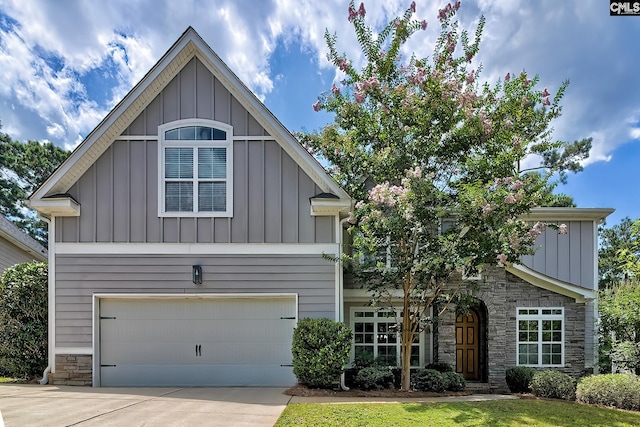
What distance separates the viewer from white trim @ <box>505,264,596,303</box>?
9.84 m

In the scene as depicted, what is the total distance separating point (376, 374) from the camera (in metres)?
8.43

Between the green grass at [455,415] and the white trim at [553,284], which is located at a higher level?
the white trim at [553,284]

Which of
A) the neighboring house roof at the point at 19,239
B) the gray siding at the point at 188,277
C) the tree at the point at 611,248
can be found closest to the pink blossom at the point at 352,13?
the gray siding at the point at 188,277

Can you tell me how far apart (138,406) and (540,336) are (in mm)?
9364

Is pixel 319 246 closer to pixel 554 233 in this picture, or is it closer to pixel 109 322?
pixel 109 322

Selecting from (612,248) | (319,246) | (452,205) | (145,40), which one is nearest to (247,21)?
(145,40)

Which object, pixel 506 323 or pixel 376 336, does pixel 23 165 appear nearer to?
pixel 376 336

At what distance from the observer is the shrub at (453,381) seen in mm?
8492

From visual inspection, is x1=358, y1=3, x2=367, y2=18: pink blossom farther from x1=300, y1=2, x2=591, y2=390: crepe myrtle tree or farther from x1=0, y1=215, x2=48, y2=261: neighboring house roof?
x1=0, y1=215, x2=48, y2=261: neighboring house roof

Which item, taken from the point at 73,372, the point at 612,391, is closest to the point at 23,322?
the point at 73,372

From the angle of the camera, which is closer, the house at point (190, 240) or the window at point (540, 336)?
the house at point (190, 240)

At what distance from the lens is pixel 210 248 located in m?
8.27

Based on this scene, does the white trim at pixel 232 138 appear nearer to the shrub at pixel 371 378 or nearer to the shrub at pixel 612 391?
the shrub at pixel 371 378

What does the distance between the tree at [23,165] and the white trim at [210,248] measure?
1783 cm
